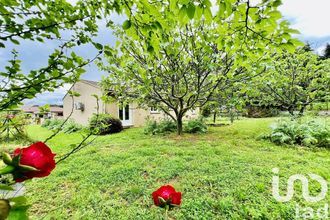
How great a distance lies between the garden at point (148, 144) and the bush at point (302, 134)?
0.04 m

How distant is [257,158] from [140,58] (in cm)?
529

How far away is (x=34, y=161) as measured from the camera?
67 centimetres

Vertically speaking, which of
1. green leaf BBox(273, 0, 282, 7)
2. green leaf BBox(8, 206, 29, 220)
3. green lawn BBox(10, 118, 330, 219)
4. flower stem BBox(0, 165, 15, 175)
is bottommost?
green lawn BBox(10, 118, 330, 219)

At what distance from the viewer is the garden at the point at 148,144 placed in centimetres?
180

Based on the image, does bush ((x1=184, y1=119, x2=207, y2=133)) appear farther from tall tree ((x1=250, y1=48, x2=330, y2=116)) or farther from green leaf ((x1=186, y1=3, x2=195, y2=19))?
green leaf ((x1=186, y1=3, x2=195, y2=19))

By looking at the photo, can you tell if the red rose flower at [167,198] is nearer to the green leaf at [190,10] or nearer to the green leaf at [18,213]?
the green leaf at [18,213]

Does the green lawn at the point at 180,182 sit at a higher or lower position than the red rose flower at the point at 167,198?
lower

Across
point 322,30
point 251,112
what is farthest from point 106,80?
point 251,112

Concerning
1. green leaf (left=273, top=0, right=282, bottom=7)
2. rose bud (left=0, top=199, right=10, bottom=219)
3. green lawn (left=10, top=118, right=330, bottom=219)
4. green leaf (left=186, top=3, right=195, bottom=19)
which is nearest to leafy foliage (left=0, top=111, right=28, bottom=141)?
green lawn (left=10, top=118, right=330, bottom=219)

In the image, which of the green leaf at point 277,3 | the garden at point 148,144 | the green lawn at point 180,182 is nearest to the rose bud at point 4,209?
the garden at point 148,144

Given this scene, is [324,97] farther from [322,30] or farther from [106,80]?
[106,80]

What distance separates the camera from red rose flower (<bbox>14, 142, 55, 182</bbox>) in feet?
2.16

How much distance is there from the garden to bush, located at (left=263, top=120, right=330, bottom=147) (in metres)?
0.04

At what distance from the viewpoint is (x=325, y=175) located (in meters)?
4.72
